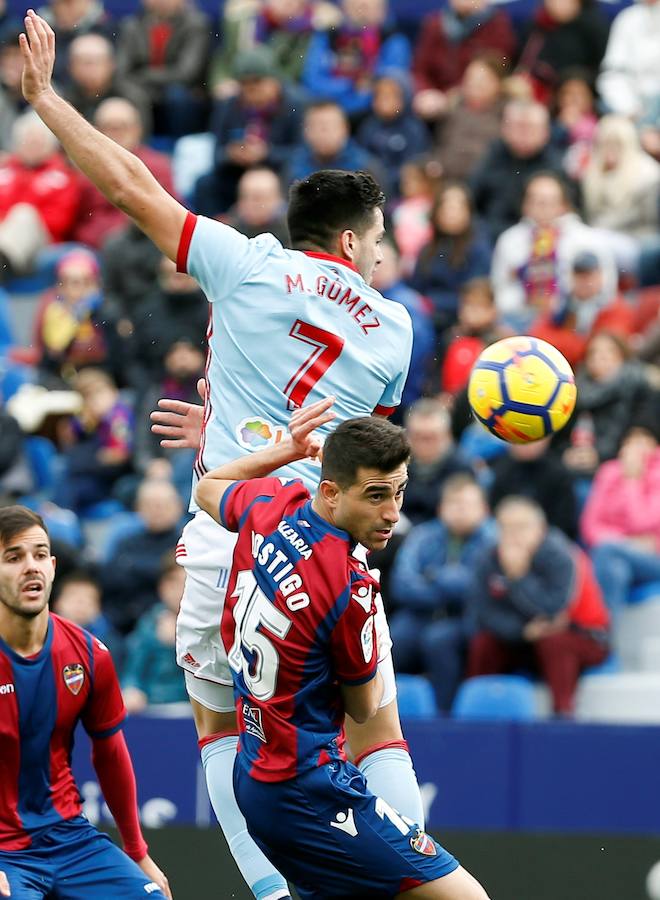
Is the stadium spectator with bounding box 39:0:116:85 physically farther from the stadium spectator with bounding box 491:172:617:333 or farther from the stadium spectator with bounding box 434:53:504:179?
the stadium spectator with bounding box 491:172:617:333

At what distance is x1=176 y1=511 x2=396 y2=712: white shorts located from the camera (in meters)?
6.11

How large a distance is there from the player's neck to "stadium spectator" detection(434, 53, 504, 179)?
9.19 m

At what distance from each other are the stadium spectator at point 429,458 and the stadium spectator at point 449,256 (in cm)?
199

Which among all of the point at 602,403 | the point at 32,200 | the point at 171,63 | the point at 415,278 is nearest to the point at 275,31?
the point at 171,63

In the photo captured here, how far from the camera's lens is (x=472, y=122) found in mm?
15102

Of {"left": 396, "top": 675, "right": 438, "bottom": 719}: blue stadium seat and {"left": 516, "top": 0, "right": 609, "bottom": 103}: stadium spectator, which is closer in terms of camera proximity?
{"left": 396, "top": 675, "right": 438, "bottom": 719}: blue stadium seat

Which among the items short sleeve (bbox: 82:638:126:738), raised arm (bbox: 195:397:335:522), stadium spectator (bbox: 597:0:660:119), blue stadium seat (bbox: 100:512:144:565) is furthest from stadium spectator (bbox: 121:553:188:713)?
stadium spectator (bbox: 597:0:660:119)

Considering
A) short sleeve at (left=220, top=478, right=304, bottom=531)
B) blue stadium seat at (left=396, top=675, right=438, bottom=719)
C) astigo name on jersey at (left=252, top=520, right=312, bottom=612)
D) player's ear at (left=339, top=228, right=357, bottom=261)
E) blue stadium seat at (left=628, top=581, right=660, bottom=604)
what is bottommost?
blue stadium seat at (left=396, top=675, right=438, bottom=719)

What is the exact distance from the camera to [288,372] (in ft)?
19.8

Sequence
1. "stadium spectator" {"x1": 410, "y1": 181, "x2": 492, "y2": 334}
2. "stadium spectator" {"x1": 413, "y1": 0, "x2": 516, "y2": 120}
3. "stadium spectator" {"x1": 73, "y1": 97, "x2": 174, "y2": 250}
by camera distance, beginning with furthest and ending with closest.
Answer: "stadium spectator" {"x1": 413, "y1": 0, "x2": 516, "y2": 120} < "stadium spectator" {"x1": 73, "y1": 97, "x2": 174, "y2": 250} < "stadium spectator" {"x1": 410, "y1": 181, "x2": 492, "y2": 334}

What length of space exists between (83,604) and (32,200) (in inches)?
206

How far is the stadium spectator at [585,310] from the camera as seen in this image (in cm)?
1254

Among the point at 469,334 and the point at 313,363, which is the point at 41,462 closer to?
the point at 469,334

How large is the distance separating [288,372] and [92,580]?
5.34 m
